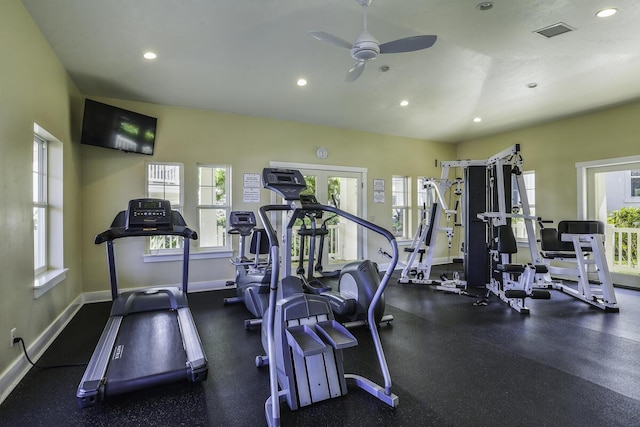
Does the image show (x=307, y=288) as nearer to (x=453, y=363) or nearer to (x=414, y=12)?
(x=453, y=363)

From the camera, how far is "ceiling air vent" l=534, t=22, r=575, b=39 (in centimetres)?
309

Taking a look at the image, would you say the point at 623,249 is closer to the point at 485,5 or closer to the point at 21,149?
the point at 485,5

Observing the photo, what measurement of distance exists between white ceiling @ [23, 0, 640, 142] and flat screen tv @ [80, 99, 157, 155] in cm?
30

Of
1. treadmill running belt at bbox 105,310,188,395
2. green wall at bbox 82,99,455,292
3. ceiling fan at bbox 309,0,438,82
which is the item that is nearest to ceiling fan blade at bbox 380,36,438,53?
ceiling fan at bbox 309,0,438,82

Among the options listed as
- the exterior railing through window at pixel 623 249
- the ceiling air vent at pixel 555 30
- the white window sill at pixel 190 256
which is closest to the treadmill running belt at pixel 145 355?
the white window sill at pixel 190 256

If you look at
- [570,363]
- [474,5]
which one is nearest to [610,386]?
[570,363]

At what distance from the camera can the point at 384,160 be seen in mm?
6855

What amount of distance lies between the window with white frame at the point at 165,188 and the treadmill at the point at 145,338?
1.50 metres

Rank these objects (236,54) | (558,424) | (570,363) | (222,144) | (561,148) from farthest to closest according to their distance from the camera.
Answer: (561,148)
(222,144)
(236,54)
(570,363)
(558,424)

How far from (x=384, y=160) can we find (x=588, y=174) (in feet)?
11.5

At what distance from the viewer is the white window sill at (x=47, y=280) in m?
2.86

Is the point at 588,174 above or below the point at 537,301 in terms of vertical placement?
above

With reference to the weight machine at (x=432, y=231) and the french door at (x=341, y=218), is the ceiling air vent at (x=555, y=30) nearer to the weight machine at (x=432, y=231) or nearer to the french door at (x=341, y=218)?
the weight machine at (x=432, y=231)

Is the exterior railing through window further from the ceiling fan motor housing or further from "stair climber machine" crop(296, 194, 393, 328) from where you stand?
the ceiling fan motor housing
